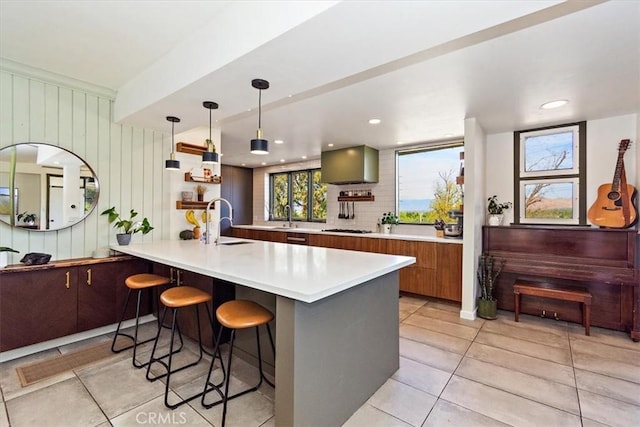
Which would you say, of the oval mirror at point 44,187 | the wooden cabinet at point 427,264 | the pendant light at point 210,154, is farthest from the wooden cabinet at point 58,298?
the wooden cabinet at point 427,264

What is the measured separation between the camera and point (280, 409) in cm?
150

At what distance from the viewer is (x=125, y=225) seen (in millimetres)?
3100

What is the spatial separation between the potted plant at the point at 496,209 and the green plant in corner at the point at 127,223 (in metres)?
4.06

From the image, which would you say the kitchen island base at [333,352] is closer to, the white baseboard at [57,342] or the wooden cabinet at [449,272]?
the wooden cabinet at [449,272]

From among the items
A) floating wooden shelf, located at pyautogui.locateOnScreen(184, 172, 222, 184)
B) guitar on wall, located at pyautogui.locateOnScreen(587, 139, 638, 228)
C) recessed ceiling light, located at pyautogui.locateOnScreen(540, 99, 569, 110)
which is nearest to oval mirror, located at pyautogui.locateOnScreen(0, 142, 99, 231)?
floating wooden shelf, located at pyautogui.locateOnScreen(184, 172, 222, 184)

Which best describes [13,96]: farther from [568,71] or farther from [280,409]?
[568,71]

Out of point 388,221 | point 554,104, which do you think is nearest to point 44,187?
point 388,221

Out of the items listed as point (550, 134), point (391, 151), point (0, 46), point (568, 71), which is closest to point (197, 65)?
point (0, 46)

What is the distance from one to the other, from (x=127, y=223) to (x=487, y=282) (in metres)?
4.05

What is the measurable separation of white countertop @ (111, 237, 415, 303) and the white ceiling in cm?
124

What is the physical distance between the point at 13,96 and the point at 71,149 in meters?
0.55

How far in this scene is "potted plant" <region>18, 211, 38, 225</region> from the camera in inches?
102

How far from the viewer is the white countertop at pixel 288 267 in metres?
1.43

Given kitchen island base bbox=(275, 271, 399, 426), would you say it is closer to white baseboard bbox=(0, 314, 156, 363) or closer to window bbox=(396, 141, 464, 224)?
white baseboard bbox=(0, 314, 156, 363)
